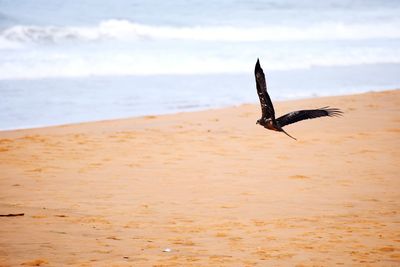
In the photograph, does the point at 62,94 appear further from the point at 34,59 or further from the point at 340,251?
the point at 340,251

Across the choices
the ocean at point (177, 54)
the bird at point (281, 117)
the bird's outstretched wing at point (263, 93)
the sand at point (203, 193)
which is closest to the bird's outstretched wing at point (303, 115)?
the bird at point (281, 117)

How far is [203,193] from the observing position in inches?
321

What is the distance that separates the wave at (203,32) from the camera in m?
29.4

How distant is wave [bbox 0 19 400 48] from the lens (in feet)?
96.4

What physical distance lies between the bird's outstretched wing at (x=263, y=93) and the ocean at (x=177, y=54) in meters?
7.27

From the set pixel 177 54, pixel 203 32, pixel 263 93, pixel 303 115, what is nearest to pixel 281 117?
pixel 303 115

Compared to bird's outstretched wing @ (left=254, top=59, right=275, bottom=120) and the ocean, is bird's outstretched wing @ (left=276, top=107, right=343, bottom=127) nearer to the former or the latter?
bird's outstretched wing @ (left=254, top=59, right=275, bottom=120)

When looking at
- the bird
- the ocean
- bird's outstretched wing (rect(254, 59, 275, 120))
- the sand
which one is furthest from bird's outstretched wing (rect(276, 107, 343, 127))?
the ocean

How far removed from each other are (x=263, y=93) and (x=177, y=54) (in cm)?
1949

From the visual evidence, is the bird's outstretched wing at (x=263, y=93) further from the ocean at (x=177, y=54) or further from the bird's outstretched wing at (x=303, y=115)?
the ocean at (x=177, y=54)

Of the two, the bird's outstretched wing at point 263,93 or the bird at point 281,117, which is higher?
the bird's outstretched wing at point 263,93

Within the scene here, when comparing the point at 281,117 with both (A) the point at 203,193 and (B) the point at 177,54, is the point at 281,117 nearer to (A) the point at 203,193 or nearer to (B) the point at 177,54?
(A) the point at 203,193

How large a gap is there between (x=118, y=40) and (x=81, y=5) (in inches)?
310

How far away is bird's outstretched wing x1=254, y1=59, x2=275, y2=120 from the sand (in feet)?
3.42
